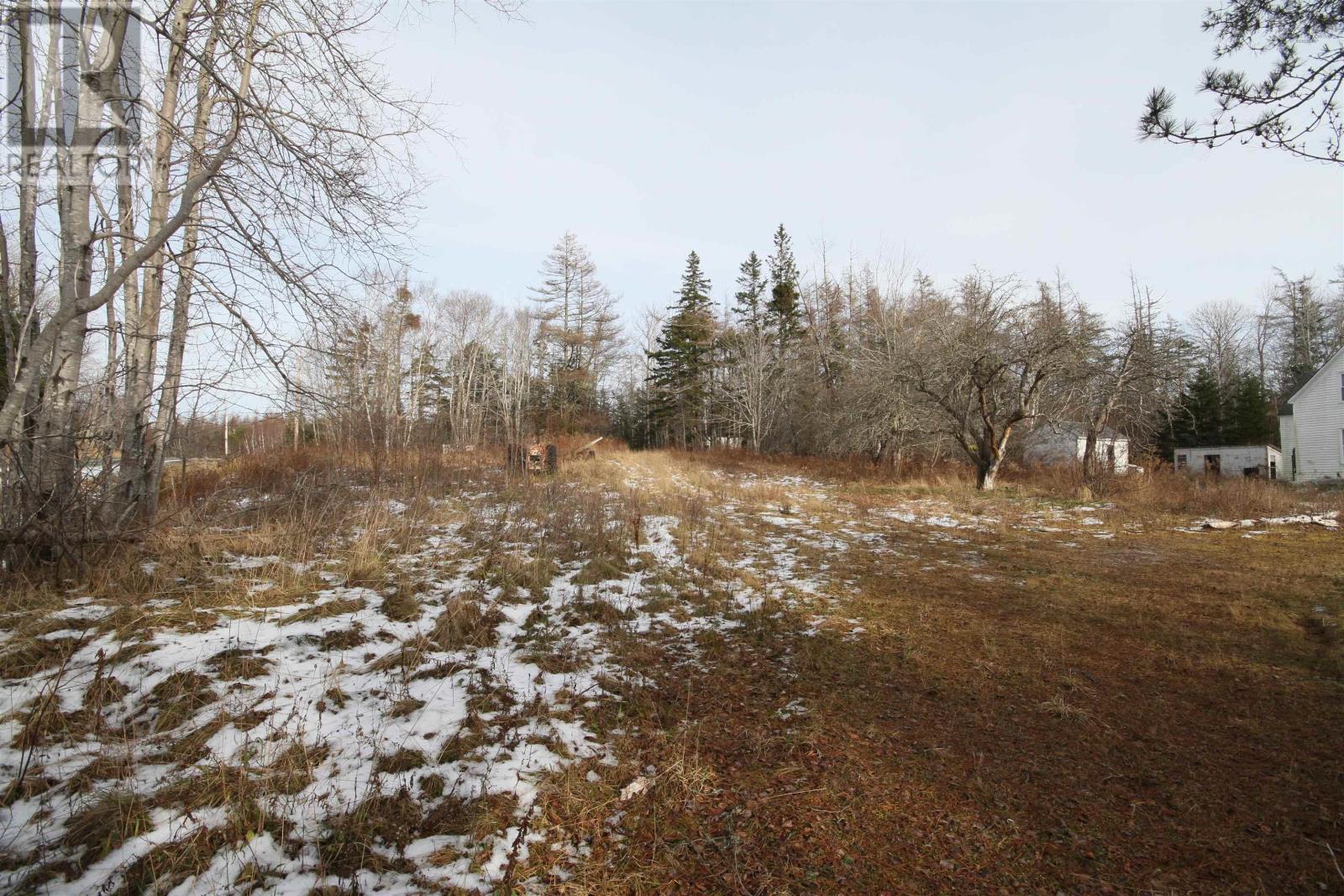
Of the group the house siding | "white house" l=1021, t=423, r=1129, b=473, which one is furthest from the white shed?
"white house" l=1021, t=423, r=1129, b=473

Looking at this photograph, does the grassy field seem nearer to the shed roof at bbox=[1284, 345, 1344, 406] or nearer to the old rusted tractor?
the old rusted tractor

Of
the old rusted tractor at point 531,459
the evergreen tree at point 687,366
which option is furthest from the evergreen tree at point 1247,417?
the old rusted tractor at point 531,459

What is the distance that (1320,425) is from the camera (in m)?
22.9

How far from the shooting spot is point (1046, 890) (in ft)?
7.04

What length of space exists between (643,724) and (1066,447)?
30770mm

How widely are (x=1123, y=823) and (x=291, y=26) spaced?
285 inches

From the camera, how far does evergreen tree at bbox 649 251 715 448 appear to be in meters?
35.5

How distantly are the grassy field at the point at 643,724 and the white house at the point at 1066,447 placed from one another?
13.6 metres

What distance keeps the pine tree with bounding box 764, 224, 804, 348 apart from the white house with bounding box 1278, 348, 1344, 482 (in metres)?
21.4

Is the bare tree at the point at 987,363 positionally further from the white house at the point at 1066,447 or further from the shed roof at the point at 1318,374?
the shed roof at the point at 1318,374

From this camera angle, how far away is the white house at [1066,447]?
61.8 feet

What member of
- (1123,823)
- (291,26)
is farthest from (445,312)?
(1123,823)

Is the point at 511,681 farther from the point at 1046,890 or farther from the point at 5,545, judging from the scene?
the point at 5,545
